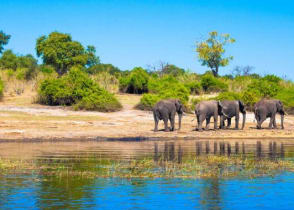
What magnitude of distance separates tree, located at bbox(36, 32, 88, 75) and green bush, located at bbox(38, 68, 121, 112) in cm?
2005

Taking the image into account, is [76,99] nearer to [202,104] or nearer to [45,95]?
[45,95]

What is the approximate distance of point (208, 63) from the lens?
70.2m

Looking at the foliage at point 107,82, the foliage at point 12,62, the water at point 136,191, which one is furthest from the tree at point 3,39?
the water at point 136,191

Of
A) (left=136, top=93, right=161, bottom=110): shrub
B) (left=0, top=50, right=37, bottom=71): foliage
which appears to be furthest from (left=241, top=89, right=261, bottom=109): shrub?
(left=0, top=50, right=37, bottom=71): foliage

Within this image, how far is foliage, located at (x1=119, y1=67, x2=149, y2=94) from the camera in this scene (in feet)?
147

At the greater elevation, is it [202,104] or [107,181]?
[202,104]

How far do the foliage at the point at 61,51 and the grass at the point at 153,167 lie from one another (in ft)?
132

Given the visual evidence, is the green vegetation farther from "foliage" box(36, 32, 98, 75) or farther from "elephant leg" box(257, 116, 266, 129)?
"elephant leg" box(257, 116, 266, 129)

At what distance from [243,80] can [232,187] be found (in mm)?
36665

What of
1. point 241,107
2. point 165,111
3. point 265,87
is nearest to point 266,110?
point 241,107

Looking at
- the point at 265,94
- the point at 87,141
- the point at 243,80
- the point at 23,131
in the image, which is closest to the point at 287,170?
the point at 87,141

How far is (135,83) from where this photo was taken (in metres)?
44.8

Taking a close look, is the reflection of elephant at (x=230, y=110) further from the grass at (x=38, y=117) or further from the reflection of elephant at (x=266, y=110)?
the grass at (x=38, y=117)

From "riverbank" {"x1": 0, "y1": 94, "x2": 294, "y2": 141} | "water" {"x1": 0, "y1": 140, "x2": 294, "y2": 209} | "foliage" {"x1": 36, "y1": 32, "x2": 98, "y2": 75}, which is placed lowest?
"water" {"x1": 0, "y1": 140, "x2": 294, "y2": 209}
